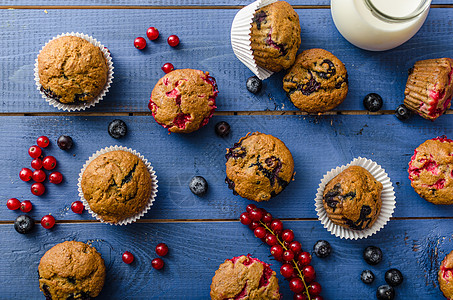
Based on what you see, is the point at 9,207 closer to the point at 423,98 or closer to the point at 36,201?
the point at 36,201

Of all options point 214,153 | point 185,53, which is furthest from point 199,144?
point 185,53

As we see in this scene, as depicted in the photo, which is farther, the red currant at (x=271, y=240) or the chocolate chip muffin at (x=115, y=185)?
the red currant at (x=271, y=240)

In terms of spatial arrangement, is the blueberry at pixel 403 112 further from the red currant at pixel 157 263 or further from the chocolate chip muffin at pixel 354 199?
the red currant at pixel 157 263

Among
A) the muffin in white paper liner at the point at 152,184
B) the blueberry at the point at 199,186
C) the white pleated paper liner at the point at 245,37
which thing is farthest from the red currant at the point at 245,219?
the white pleated paper liner at the point at 245,37

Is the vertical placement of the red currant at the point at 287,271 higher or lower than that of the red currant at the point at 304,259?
lower

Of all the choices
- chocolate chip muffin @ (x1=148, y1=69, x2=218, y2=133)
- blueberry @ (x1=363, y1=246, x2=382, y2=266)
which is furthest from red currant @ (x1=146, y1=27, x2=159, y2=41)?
blueberry @ (x1=363, y1=246, x2=382, y2=266)

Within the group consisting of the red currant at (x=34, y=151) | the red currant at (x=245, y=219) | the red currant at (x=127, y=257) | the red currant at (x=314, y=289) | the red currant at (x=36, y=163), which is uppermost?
the red currant at (x=34, y=151)

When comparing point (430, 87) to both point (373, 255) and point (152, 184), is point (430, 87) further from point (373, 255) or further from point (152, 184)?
point (152, 184)
